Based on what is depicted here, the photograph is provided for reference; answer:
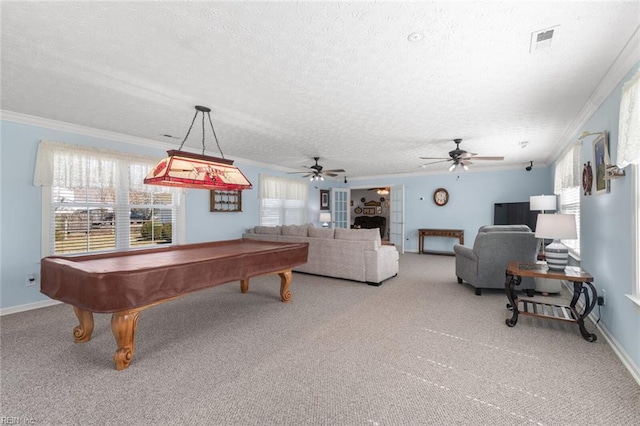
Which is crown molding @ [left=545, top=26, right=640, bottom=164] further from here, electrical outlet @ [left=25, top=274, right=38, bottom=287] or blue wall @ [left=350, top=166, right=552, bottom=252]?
electrical outlet @ [left=25, top=274, right=38, bottom=287]

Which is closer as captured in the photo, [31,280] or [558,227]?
[558,227]

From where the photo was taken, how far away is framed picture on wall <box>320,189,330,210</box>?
905cm

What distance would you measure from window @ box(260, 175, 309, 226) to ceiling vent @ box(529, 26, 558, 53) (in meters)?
5.73

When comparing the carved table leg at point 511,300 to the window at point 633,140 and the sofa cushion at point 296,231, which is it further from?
the sofa cushion at point 296,231

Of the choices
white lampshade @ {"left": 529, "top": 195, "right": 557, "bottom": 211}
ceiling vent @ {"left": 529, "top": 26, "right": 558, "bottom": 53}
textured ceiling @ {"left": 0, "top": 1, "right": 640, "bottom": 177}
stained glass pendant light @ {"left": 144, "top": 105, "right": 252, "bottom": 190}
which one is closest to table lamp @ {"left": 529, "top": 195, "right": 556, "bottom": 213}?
white lampshade @ {"left": 529, "top": 195, "right": 557, "bottom": 211}

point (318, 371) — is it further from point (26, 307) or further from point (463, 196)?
point (463, 196)

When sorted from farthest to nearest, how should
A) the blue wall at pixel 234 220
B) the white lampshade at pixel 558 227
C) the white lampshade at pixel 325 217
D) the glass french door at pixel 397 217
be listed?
the white lampshade at pixel 325 217 < the glass french door at pixel 397 217 < the white lampshade at pixel 558 227 < the blue wall at pixel 234 220

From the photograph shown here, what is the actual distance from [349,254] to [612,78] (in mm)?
3634

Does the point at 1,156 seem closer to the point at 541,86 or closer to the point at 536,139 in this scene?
the point at 541,86

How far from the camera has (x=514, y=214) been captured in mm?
6934

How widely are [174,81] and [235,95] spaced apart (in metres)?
0.57

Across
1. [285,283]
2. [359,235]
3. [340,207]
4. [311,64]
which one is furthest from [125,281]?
[340,207]

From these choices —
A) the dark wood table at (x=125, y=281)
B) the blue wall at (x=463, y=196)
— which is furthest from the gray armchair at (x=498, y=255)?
the blue wall at (x=463, y=196)

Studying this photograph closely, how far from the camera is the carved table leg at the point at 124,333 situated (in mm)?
2205
